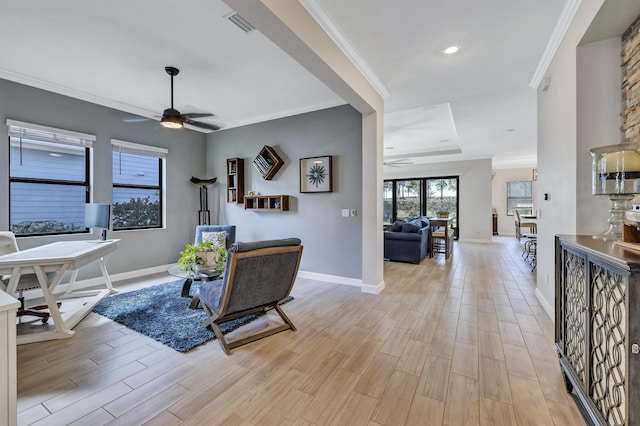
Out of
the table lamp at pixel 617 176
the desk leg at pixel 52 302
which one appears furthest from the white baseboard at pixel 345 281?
the desk leg at pixel 52 302

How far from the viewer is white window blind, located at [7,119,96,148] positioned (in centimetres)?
333

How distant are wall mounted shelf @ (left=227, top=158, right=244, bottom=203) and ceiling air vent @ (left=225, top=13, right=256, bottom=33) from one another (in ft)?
9.18

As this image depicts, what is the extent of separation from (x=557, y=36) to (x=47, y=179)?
6.06 meters

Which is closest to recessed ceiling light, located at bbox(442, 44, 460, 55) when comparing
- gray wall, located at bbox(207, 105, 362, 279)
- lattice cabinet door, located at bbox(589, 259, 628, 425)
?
gray wall, located at bbox(207, 105, 362, 279)

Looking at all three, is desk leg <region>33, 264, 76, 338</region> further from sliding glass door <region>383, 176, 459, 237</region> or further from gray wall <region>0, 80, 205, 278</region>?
sliding glass door <region>383, 176, 459, 237</region>

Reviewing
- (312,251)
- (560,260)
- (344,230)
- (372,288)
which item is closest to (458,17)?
(560,260)

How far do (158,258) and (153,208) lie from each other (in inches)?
35.4

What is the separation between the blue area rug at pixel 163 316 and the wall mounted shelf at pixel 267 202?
1.65m

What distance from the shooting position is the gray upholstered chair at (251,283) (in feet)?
7.07

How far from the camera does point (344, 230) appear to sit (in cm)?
410

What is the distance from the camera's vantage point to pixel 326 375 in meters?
1.89

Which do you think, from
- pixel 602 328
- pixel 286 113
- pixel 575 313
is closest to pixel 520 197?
pixel 286 113

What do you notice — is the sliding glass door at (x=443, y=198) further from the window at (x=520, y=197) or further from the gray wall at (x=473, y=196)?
the window at (x=520, y=197)

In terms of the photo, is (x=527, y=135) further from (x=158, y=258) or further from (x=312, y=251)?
(x=158, y=258)
